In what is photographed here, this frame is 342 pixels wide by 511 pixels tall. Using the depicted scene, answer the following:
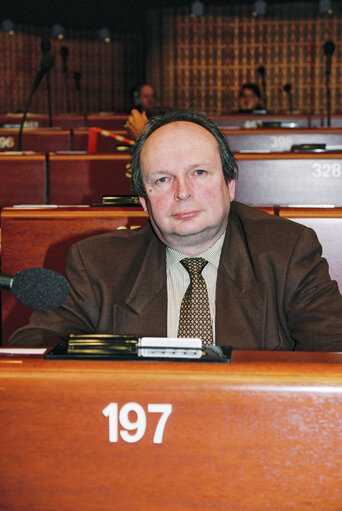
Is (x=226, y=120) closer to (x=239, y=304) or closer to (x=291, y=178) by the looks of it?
(x=291, y=178)

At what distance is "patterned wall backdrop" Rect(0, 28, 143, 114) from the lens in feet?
38.7

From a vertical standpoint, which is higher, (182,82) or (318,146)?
(182,82)

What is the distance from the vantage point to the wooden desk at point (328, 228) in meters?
1.74

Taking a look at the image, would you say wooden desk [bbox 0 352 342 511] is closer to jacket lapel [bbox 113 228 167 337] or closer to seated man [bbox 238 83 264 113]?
jacket lapel [bbox 113 228 167 337]

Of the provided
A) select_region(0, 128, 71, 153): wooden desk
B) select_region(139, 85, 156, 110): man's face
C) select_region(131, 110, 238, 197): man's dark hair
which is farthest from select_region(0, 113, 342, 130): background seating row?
select_region(131, 110, 238, 197): man's dark hair

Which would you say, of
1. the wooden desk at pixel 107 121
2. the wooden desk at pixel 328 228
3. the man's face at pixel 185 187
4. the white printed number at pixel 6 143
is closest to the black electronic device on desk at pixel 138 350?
the man's face at pixel 185 187

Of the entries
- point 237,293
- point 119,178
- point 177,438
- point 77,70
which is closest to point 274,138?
point 119,178

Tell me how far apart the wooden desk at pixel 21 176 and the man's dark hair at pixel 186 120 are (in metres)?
1.30

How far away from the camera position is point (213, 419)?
0.61 meters

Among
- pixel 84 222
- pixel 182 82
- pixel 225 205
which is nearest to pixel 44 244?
pixel 84 222

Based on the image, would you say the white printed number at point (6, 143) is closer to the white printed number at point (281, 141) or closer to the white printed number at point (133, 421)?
the white printed number at point (281, 141)

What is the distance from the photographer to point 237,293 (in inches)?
55.8

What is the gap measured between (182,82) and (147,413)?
11531 millimetres

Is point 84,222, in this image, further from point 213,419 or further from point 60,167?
point 213,419
